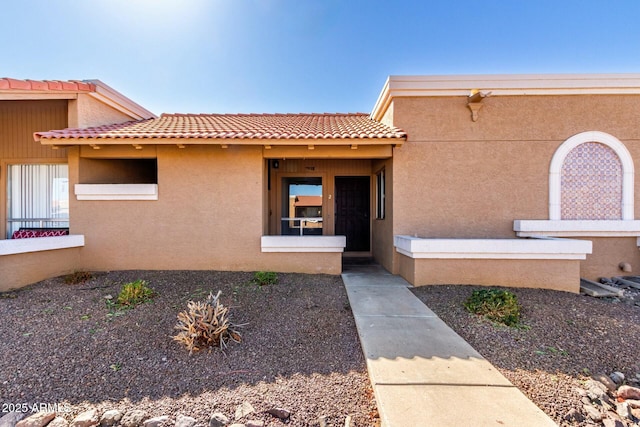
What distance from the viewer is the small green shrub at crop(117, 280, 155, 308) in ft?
17.5

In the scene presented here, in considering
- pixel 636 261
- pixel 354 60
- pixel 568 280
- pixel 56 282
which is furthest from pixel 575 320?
pixel 354 60

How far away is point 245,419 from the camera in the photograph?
2871mm

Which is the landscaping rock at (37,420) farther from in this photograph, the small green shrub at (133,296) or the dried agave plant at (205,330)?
the small green shrub at (133,296)

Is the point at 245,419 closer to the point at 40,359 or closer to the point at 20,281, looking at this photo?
the point at 40,359

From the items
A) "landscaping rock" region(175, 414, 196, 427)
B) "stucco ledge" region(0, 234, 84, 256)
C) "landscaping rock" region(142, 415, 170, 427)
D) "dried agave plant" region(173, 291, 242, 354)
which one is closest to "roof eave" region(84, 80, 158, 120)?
"stucco ledge" region(0, 234, 84, 256)

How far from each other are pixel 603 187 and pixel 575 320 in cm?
478

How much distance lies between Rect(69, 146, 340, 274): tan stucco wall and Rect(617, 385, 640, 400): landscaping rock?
5276 millimetres

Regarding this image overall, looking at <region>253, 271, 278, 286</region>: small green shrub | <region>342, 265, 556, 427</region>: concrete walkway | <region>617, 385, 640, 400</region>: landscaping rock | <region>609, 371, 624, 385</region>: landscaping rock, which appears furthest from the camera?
<region>253, 271, 278, 286</region>: small green shrub

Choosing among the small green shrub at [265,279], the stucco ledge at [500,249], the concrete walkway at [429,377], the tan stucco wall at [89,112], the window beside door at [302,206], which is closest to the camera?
the concrete walkway at [429,377]

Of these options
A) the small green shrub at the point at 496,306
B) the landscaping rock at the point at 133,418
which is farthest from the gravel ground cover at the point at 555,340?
the landscaping rock at the point at 133,418

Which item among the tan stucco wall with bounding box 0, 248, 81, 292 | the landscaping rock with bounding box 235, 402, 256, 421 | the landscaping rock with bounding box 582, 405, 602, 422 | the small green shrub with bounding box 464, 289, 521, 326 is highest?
the tan stucco wall with bounding box 0, 248, 81, 292

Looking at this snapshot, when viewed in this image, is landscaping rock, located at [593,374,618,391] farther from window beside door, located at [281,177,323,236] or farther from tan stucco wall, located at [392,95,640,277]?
window beside door, located at [281,177,323,236]

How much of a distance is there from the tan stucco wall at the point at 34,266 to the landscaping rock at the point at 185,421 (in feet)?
19.0

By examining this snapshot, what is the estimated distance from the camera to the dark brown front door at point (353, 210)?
11.1 meters
